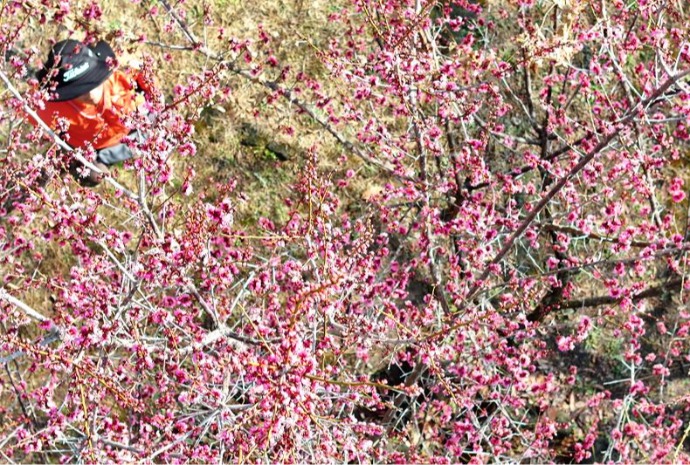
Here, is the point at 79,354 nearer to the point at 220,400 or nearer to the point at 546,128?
the point at 220,400

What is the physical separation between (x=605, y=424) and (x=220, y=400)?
3.33 meters

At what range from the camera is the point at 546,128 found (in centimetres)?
526

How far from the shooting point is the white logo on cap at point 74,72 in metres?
4.93

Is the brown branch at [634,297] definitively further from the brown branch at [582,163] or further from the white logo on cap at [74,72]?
the white logo on cap at [74,72]

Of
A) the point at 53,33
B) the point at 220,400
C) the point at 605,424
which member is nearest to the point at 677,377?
the point at 605,424

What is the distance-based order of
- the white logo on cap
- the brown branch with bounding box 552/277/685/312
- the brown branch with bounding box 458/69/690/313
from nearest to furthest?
the brown branch with bounding box 458/69/690/313 < the brown branch with bounding box 552/277/685/312 < the white logo on cap

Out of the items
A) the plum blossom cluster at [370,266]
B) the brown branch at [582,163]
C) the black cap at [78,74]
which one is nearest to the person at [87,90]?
the black cap at [78,74]

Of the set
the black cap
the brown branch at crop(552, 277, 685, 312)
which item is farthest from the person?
the brown branch at crop(552, 277, 685, 312)

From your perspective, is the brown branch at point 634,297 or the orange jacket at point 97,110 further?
the orange jacket at point 97,110

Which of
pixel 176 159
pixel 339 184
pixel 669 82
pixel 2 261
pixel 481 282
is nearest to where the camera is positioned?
pixel 669 82

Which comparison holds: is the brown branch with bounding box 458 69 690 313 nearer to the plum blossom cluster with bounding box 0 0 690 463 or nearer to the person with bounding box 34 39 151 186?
the plum blossom cluster with bounding box 0 0 690 463

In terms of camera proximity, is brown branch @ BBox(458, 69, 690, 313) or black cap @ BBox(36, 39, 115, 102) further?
black cap @ BBox(36, 39, 115, 102)

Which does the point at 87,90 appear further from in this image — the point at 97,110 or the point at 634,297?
the point at 634,297

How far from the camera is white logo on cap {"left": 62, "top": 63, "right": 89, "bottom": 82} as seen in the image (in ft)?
16.2
